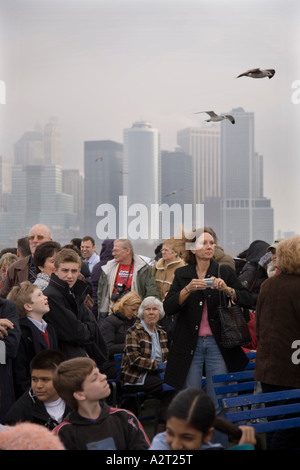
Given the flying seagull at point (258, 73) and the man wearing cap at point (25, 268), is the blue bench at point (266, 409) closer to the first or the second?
the man wearing cap at point (25, 268)

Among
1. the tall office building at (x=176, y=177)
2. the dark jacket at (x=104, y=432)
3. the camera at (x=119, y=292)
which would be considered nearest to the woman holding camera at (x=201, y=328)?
the dark jacket at (x=104, y=432)

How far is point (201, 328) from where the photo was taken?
2959 mm

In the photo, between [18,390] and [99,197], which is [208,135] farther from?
[18,390]

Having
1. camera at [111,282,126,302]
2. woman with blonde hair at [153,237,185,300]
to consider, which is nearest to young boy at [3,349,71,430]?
camera at [111,282,126,302]

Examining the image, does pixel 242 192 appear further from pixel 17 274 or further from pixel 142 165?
pixel 17 274

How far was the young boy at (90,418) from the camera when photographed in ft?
5.91

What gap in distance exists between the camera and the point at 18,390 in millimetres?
2707

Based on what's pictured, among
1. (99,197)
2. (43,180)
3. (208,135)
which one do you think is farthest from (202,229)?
(208,135)

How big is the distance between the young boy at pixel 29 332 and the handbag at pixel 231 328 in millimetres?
735

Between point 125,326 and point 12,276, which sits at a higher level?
point 12,276

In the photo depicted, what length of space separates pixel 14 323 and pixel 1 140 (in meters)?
1.35

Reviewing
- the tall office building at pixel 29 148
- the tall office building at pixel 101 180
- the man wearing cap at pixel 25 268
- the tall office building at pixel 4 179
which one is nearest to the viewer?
the man wearing cap at pixel 25 268

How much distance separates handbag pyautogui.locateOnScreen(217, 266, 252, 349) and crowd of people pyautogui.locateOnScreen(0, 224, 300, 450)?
0.14 feet

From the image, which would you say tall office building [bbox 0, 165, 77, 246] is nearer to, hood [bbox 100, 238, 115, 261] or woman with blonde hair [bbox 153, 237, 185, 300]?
hood [bbox 100, 238, 115, 261]
